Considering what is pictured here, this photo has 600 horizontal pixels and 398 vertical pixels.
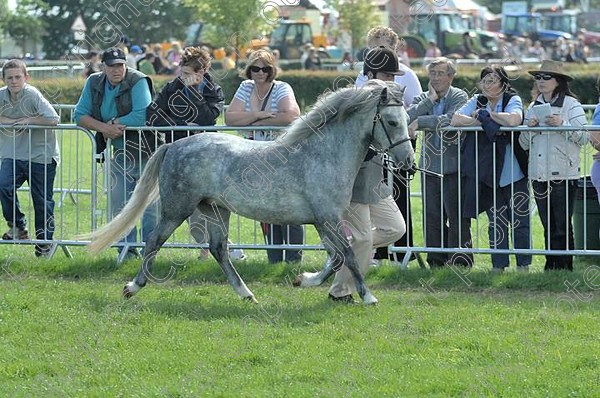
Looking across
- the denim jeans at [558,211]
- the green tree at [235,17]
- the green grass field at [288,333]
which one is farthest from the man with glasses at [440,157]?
the green tree at [235,17]

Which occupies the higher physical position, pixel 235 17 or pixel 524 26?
pixel 235 17

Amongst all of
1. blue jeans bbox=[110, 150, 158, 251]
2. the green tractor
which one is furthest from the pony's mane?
the green tractor

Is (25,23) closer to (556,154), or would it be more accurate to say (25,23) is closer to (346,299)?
(556,154)

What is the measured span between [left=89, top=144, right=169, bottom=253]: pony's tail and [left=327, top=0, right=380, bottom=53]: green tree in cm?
4632

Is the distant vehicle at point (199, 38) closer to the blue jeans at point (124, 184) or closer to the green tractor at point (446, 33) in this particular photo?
the green tractor at point (446, 33)

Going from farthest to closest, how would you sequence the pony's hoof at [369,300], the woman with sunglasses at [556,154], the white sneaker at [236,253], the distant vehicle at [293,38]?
the distant vehicle at [293,38]
the white sneaker at [236,253]
the woman with sunglasses at [556,154]
the pony's hoof at [369,300]

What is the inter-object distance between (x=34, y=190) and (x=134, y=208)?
2.39 meters

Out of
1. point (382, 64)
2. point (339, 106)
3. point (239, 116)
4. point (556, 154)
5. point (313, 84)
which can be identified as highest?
point (382, 64)

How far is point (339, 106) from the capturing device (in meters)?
10.1

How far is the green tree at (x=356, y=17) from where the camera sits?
186 ft

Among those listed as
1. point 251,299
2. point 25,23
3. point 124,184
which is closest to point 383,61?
point 251,299

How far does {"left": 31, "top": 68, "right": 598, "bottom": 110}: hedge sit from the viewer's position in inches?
1204

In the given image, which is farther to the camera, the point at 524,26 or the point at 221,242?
the point at 524,26

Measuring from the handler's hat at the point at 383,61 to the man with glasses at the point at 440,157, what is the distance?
0.80 metres
